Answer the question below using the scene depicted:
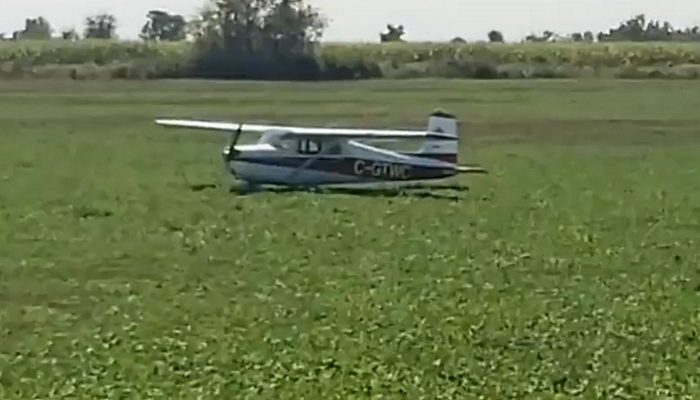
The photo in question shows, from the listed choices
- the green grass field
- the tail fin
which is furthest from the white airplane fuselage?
the green grass field

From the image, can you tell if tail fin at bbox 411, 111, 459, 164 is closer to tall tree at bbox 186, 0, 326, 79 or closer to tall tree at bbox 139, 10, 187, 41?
tall tree at bbox 186, 0, 326, 79

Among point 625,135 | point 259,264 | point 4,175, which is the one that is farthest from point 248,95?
point 259,264

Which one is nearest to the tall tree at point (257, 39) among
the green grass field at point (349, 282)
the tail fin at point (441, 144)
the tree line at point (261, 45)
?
the tree line at point (261, 45)

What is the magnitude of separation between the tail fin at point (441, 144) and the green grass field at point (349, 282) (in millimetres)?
533

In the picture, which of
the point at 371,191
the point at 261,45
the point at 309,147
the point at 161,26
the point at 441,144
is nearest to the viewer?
the point at 371,191

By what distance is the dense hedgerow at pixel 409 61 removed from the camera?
7838 cm

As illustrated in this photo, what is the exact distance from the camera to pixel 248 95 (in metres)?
57.5

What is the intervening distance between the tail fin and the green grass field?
0.53 metres

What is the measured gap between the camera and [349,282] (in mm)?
13922

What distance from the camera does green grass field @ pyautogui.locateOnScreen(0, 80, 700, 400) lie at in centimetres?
989

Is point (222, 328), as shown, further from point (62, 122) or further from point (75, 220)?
point (62, 122)

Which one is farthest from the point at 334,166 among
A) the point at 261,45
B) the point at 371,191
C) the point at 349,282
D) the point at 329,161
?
the point at 261,45

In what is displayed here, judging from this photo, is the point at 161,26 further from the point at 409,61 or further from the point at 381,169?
the point at 381,169

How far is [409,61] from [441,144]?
65.5 metres
